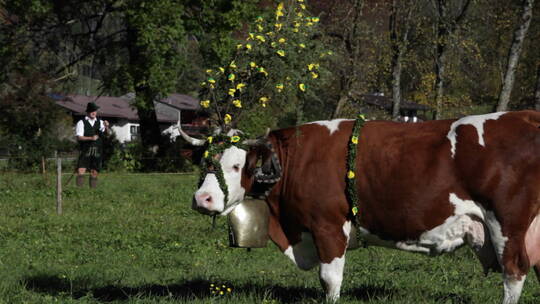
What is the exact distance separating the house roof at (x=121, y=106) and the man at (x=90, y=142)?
4435cm

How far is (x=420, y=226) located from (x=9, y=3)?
2338 cm

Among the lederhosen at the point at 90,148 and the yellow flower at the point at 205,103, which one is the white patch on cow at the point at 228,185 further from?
the lederhosen at the point at 90,148

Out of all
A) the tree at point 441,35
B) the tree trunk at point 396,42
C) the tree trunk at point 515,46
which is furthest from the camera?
the tree trunk at point 396,42

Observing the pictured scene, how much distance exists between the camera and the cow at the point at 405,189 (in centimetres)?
593

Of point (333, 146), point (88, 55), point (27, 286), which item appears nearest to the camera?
point (333, 146)

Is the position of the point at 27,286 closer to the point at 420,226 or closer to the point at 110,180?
the point at 420,226

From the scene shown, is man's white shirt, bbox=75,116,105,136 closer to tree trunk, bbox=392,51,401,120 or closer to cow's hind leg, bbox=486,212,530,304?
cow's hind leg, bbox=486,212,530,304

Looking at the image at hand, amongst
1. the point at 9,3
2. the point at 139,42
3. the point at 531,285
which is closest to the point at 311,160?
the point at 531,285

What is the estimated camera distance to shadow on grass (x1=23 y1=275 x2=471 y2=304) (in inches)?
274

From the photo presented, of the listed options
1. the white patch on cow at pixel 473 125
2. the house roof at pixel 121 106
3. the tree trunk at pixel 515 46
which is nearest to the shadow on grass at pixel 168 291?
the white patch on cow at pixel 473 125

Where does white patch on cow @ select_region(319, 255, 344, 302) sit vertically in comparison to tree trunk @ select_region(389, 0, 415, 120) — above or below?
below

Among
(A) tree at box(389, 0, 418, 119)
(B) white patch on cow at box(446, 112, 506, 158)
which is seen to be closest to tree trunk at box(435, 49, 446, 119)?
(A) tree at box(389, 0, 418, 119)

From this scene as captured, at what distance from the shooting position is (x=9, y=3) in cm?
2580

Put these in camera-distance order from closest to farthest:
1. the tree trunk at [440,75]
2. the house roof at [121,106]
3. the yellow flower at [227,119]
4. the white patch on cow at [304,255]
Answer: the white patch on cow at [304,255] → the yellow flower at [227,119] → the tree trunk at [440,75] → the house roof at [121,106]
